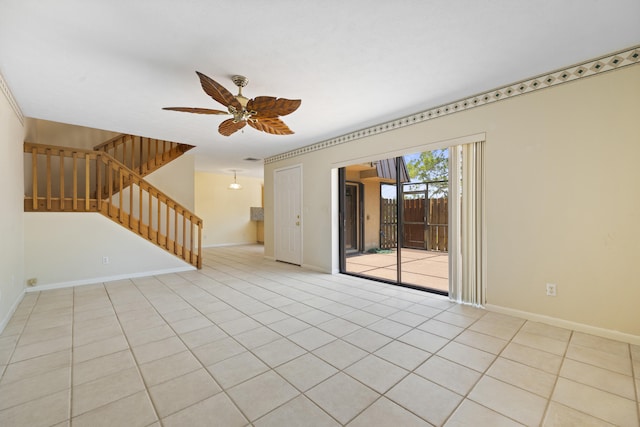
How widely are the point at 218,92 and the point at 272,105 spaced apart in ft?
1.54

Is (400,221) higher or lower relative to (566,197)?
lower

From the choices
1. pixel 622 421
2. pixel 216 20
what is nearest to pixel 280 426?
pixel 622 421

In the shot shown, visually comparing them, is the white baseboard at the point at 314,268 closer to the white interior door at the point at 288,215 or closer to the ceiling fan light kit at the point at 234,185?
the white interior door at the point at 288,215

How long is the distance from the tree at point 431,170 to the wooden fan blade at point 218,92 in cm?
414

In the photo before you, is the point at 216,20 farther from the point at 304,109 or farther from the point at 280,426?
the point at 280,426

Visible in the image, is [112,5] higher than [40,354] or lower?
higher

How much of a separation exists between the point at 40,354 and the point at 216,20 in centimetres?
298

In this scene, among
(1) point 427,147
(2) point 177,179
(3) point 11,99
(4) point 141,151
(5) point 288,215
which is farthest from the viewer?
(2) point 177,179

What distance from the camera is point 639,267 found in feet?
7.87

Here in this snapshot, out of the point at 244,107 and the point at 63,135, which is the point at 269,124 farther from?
the point at 63,135

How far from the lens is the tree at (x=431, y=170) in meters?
5.63

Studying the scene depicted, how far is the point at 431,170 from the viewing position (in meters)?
5.96

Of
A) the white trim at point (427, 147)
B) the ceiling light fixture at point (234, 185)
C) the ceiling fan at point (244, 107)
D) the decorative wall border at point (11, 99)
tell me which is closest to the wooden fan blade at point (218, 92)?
the ceiling fan at point (244, 107)

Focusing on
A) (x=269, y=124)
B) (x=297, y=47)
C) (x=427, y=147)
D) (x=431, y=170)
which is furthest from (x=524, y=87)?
(x=431, y=170)
